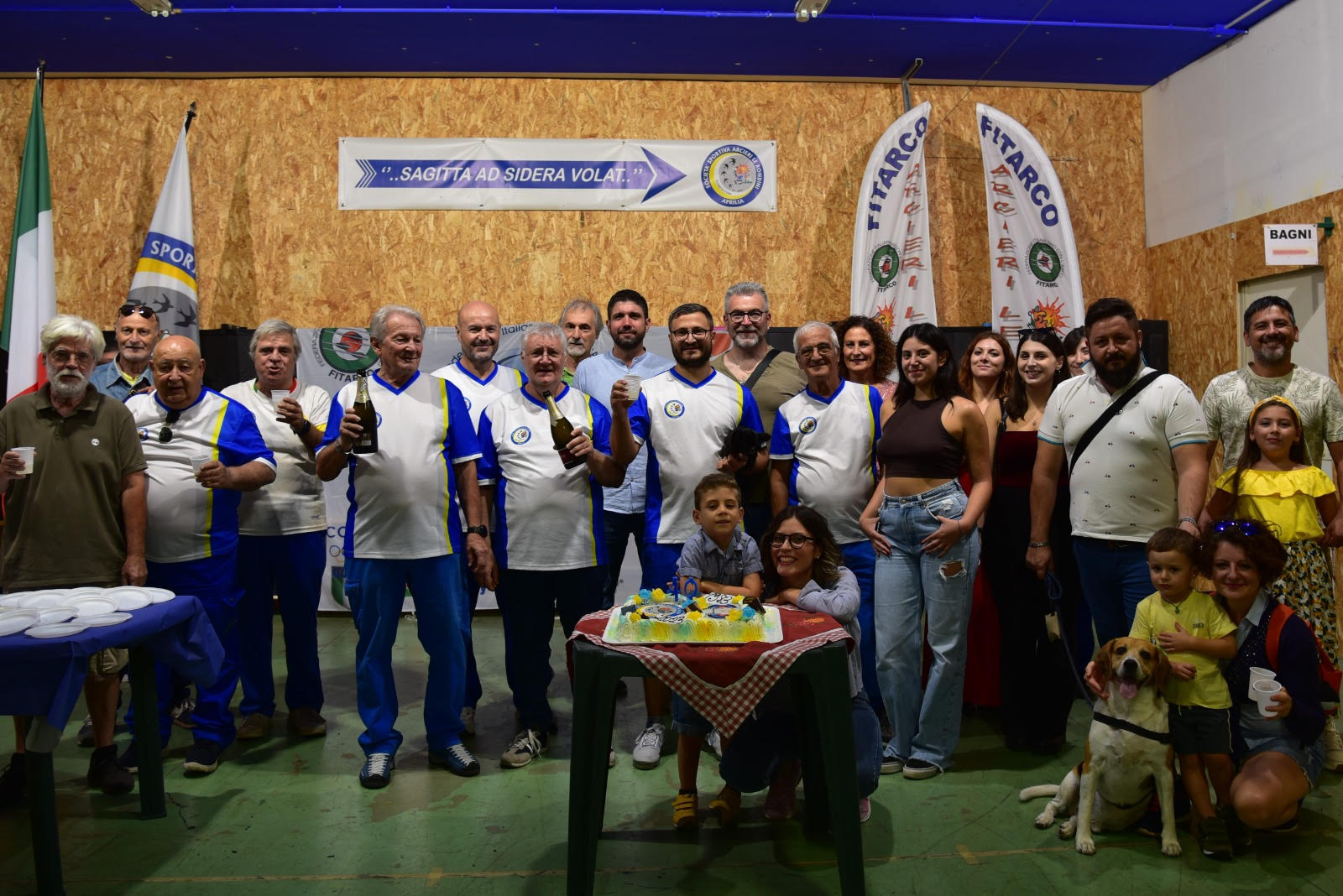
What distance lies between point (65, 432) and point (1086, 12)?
18.4 ft

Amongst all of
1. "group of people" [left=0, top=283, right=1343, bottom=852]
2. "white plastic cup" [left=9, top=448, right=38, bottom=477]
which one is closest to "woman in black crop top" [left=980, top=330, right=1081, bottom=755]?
"group of people" [left=0, top=283, right=1343, bottom=852]

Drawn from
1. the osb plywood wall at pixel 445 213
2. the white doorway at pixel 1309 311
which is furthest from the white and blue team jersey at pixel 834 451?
the osb plywood wall at pixel 445 213

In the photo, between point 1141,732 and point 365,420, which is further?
point 365,420

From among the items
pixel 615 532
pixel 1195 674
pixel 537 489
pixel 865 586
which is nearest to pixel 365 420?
pixel 537 489

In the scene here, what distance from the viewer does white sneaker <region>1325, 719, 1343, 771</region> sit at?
338 cm

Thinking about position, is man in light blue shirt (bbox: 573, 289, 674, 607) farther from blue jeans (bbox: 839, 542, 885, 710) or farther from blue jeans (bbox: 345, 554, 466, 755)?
blue jeans (bbox: 839, 542, 885, 710)

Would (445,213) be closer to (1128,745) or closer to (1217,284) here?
(1217,284)

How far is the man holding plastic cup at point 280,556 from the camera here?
387 centimetres

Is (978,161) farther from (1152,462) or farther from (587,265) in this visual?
(1152,462)

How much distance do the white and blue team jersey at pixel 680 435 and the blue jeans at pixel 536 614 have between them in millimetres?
330

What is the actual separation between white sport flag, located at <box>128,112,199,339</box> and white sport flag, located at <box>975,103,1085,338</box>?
16.4ft

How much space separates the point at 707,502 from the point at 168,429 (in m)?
1.99

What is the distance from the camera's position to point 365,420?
10.8 feet

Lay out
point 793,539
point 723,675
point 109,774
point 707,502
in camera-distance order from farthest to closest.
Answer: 1. point 109,774
2. point 707,502
3. point 793,539
4. point 723,675
